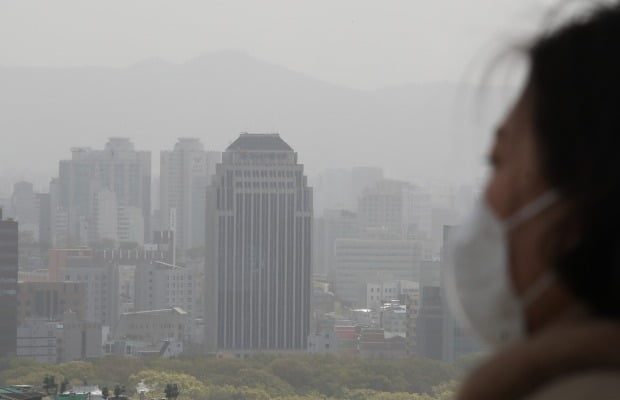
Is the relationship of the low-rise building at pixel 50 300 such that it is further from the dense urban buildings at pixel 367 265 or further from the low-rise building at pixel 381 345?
the dense urban buildings at pixel 367 265

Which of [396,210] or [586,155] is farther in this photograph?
[396,210]

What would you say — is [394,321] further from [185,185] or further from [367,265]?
[185,185]

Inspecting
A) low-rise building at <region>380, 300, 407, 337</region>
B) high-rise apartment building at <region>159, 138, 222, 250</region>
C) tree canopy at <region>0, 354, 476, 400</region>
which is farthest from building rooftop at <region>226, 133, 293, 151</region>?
tree canopy at <region>0, 354, 476, 400</region>

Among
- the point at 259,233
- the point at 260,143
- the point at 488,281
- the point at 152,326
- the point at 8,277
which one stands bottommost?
the point at 152,326

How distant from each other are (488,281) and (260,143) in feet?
94.4

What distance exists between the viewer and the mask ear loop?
44cm

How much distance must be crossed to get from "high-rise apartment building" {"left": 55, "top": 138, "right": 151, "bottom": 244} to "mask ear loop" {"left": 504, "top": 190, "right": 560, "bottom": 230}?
32029mm

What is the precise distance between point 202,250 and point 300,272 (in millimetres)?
3465

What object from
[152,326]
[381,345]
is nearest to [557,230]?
[381,345]

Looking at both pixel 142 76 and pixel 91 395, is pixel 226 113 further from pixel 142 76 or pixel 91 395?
pixel 91 395

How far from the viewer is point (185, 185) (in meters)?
34.8

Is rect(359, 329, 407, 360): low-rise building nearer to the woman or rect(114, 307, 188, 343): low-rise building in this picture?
rect(114, 307, 188, 343): low-rise building

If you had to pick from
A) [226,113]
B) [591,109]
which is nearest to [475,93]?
[591,109]

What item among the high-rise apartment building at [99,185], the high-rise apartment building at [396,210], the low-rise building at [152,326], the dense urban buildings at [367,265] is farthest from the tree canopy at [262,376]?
the high-rise apartment building at [99,185]
